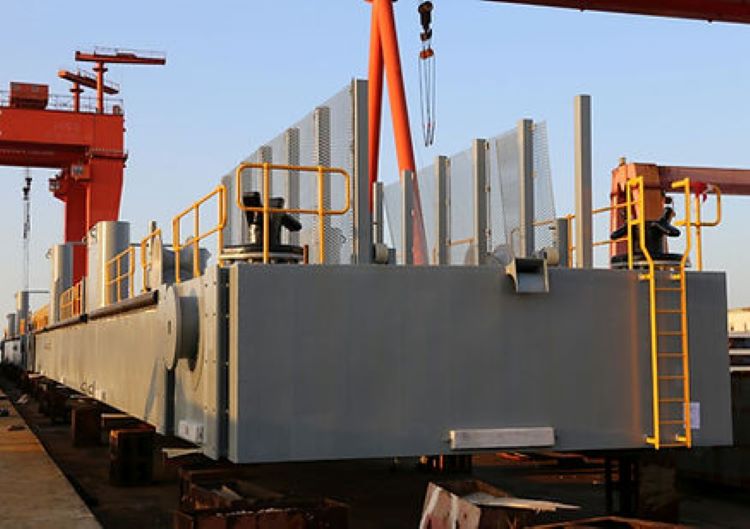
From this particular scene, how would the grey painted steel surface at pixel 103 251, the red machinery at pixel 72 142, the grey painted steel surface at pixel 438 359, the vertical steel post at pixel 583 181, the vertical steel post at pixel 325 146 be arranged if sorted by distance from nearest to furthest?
the grey painted steel surface at pixel 438 359
the vertical steel post at pixel 583 181
the vertical steel post at pixel 325 146
the grey painted steel surface at pixel 103 251
the red machinery at pixel 72 142

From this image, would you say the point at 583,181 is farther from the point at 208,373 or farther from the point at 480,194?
the point at 208,373

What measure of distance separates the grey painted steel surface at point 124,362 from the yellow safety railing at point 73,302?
505mm

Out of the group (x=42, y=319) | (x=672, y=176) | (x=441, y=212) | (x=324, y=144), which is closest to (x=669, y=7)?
(x=672, y=176)

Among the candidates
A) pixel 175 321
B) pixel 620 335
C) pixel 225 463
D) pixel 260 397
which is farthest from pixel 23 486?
pixel 620 335

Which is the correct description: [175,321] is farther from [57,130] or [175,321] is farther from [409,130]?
[57,130]

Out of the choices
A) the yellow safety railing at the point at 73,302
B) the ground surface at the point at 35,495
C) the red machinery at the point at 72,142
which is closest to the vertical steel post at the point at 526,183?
the ground surface at the point at 35,495

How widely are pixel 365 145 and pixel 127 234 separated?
29.1ft

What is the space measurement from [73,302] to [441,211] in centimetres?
1075

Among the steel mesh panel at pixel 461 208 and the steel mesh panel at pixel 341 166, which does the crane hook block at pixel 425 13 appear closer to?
the steel mesh panel at pixel 461 208

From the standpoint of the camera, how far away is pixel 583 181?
7336 mm

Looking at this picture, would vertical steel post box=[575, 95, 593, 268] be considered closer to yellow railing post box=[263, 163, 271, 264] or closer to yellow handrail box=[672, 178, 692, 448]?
yellow handrail box=[672, 178, 692, 448]

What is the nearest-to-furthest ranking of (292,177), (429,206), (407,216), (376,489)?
(407,216) → (292,177) → (429,206) → (376,489)

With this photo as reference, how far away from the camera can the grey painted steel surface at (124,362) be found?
8.11 m

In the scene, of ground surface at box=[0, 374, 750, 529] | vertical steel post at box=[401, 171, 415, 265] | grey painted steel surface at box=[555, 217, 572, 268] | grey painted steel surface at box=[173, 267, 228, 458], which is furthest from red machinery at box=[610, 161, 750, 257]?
grey painted steel surface at box=[173, 267, 228, 458]
